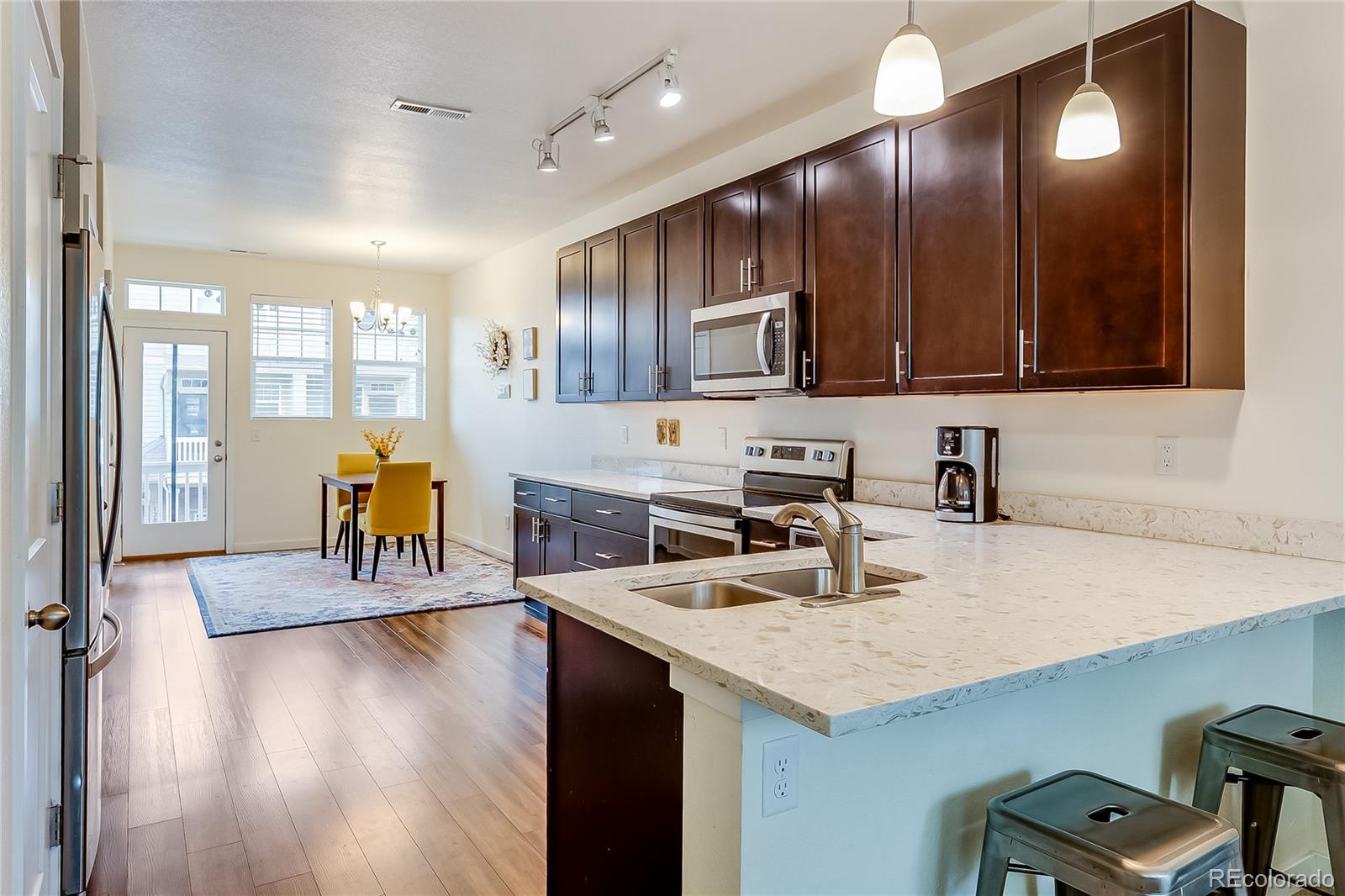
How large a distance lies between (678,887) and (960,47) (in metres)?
2.93

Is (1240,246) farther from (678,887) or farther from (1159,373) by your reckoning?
(678,887)

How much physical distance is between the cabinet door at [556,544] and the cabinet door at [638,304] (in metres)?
0.79


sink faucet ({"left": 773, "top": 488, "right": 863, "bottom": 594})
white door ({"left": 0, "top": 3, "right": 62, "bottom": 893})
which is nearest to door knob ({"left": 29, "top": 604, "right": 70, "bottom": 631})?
white door ({"left": 0, "top": 3, "right": 62, "bottom": 893})

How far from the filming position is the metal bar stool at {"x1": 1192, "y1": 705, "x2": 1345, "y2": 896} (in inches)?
58.4

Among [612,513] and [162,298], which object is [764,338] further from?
[162,298]

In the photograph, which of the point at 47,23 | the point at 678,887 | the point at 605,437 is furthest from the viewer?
the point at 605,437

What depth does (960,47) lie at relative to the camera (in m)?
2.98

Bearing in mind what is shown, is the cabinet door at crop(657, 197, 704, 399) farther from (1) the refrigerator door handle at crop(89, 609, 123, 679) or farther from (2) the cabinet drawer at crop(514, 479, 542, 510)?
(1) the refrigerator door handle at crop(89, 609, 123, 679)

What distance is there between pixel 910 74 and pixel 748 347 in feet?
6.08

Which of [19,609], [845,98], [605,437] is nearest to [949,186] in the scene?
[845,98]

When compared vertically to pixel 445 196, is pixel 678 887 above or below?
below

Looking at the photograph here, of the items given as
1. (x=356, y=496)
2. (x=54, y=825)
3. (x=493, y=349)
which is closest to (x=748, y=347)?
(x=54, y=825)

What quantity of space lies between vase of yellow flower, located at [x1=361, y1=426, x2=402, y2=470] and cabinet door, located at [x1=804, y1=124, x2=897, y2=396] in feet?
13.9

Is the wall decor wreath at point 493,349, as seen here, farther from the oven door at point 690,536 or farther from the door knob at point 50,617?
the door knob at point 50,617
